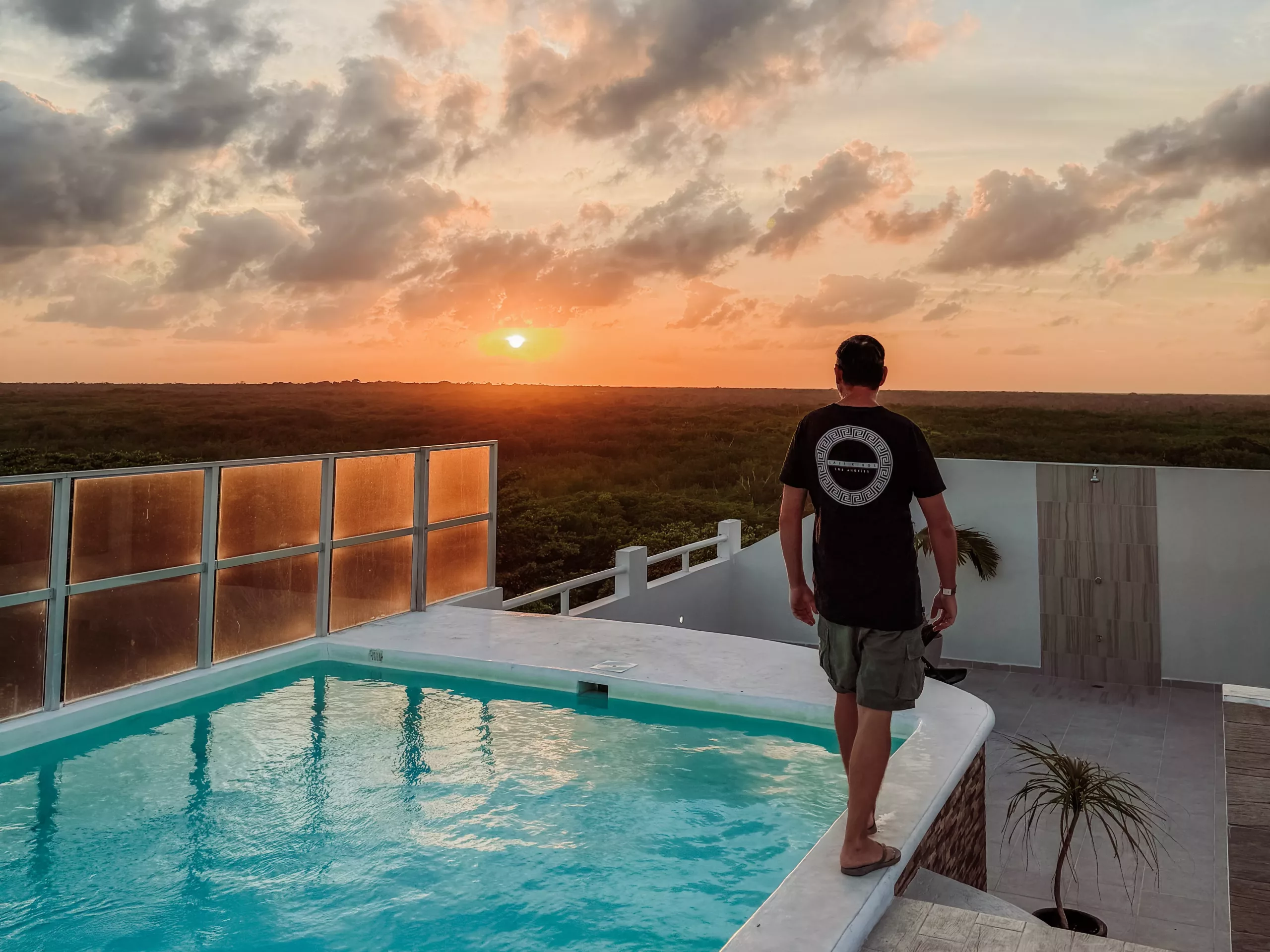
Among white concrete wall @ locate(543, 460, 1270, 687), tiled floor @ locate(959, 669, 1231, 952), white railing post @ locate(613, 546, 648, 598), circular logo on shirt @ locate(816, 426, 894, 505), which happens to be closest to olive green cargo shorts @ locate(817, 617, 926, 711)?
circular logo on shirt @ locate(816, 426, 894, 505)

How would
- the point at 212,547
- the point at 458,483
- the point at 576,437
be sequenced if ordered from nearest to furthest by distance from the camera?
the point at 212,547
the point at 458,483
the point at 576,437

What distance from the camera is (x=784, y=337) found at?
99.5ft

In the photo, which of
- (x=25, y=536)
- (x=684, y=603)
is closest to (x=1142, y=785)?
(x=684, y=603)

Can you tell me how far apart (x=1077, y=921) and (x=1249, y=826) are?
2615 millimetres

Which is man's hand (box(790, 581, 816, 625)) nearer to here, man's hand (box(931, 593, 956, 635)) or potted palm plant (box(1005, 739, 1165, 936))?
man's hand (box(931, 593, 956, 635))

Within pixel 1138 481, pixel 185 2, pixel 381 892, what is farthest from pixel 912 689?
pixel 185 2

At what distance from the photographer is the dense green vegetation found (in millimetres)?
29703

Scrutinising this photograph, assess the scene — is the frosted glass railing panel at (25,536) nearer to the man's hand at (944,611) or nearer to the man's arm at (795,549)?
the man's arm at (795,549)

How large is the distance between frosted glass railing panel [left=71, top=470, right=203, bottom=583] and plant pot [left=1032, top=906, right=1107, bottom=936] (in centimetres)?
498

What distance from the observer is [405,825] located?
4355 mm

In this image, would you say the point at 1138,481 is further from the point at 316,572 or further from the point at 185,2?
the point at 185,2

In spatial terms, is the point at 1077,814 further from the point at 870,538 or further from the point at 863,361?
the point at 863,361

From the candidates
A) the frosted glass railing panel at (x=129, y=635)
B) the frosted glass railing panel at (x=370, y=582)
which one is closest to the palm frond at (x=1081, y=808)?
the frosted glass railing panel at (x=370, y=582)

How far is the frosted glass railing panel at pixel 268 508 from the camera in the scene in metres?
6.16
